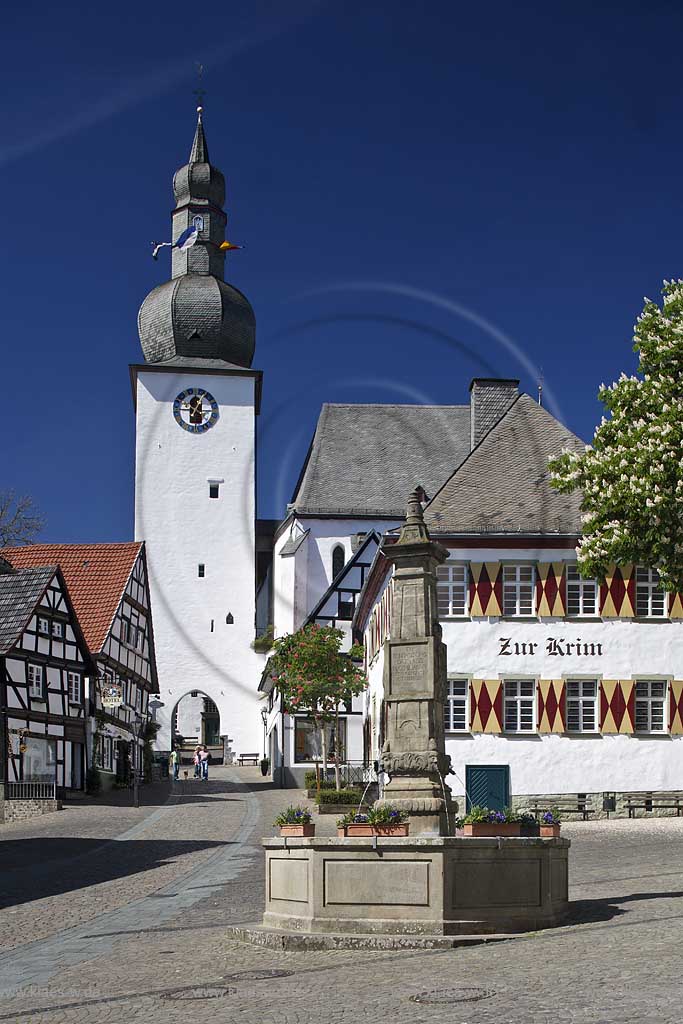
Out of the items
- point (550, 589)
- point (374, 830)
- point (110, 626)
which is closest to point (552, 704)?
point (550, 589)

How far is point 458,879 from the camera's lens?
494 inches

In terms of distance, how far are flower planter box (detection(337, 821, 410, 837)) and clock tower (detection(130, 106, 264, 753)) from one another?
53877 millimetres

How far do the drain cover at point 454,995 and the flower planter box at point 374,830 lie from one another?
3196 millimetres

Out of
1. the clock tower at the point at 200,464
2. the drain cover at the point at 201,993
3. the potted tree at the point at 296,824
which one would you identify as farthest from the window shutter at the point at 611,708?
the clock tower at the point at 200,464

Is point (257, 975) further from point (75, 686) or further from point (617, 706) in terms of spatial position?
point (75, 686)

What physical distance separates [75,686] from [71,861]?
18.2m

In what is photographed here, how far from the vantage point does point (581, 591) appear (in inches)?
1321

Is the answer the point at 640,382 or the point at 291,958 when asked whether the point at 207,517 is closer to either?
the point at 640,382

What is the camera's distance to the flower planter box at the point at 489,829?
43.4ft

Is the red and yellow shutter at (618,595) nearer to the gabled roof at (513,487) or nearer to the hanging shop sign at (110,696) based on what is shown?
the gabled roof at (513,487)

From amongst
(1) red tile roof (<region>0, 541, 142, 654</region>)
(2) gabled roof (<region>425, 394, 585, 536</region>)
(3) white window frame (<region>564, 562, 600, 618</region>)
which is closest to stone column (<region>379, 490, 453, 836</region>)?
(2) gabled roof (<region>425, 394, 585, 536</region>)

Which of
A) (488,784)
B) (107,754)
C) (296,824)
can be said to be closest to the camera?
(296,824)

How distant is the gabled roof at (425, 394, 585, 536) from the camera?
34.3 metres

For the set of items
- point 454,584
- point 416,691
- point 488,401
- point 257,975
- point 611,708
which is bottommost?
point 257,975
